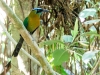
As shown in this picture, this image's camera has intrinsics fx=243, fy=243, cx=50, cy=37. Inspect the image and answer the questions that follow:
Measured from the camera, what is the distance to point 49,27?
193cm

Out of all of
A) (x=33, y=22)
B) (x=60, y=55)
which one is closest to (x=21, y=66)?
(x=60, y=55)

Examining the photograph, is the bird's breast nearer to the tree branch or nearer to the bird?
the bird

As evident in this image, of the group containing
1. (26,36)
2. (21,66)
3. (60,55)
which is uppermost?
(26,36)

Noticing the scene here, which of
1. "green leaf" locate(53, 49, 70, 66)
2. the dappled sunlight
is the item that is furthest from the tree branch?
the dappled sunlight

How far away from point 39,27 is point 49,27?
0.26 ft

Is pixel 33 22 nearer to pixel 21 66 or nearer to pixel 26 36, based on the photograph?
pixel 21 66

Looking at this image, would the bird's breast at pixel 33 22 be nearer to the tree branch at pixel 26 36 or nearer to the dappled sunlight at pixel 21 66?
the dappled sunlight at pixel 21 66

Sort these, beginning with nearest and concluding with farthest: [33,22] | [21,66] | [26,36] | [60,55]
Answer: [26,36]
[60,55]
[21,66]
[33,22]

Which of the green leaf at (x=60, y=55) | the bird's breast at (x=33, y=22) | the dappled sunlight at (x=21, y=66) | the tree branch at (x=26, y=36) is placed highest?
the tree branch at (x=26, y=36)

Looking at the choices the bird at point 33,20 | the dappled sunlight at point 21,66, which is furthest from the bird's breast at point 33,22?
the dappled sunlight at point 21,66

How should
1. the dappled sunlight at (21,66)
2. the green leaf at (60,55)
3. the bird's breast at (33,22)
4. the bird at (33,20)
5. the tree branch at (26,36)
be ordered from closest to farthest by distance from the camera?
the tree branch at (26,36) < the green leaf at (60,55) < the dappled sunlight at (21,66) < the bird at (33,20) < the bird's breast at (33,22)

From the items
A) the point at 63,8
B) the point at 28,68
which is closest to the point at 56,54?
the point at 28,68

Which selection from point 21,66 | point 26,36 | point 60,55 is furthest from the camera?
point 21,66

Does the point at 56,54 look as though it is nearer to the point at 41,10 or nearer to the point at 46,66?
the point at 46,66
